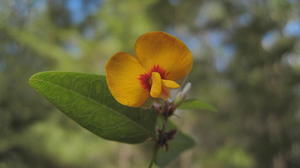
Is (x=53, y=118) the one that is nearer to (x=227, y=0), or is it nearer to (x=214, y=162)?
(x=214, y=162)

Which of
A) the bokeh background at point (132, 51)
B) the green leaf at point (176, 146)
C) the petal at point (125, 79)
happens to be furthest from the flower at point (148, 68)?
the bokeh background at point (132, 51)

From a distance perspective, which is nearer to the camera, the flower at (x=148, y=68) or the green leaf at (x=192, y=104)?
the flower at (x=148, y=68)

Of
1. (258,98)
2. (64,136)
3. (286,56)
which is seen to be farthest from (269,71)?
(64,136)

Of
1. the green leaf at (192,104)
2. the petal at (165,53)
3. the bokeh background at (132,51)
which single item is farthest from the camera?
the bokeh background at (132,51)

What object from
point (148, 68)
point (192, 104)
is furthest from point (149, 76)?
point (192, 104)

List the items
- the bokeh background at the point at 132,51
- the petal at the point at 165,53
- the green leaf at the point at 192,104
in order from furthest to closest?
the bokeh background at the point at 132,51
the green leaf at the point at 192,104
the petal at the point at 165,53

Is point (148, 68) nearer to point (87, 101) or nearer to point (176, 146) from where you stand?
point (87, 101)

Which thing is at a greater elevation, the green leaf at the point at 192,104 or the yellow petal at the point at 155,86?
the yellow petal at the point at 155,86

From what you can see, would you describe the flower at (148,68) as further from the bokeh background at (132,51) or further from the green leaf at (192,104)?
the bokeh background at (132,51)
